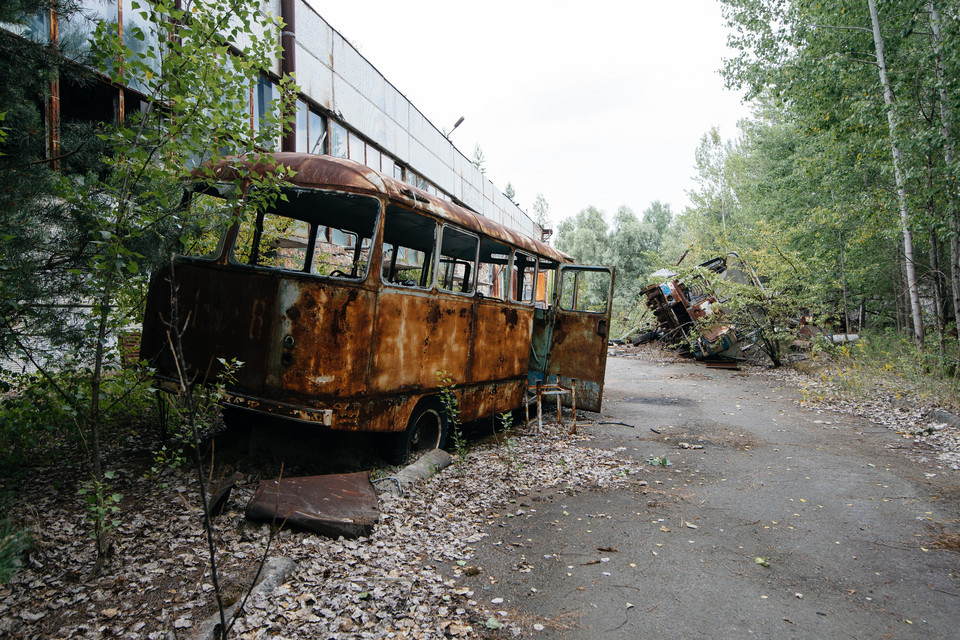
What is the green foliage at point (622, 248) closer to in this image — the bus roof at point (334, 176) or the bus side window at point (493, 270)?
the bus side window at point (493, 270)

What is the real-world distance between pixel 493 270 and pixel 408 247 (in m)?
1.40

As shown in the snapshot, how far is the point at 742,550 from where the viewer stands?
13.2 ft

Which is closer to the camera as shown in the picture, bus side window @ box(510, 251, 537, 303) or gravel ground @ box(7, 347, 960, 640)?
gravel ground @ box(7, 347, 960, 640)

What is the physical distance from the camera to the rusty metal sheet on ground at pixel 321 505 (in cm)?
368

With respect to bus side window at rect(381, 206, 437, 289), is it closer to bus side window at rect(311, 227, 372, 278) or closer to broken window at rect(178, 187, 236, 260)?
bus side window at rect(311, 227, 372, 278)

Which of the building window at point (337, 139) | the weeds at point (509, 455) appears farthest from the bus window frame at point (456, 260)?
the building window at point (337, 139)

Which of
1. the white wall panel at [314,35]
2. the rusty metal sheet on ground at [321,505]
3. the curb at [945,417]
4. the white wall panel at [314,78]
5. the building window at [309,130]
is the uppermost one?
the white wall panel at [314,35]

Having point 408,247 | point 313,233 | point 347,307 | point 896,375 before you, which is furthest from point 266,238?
point 896,375

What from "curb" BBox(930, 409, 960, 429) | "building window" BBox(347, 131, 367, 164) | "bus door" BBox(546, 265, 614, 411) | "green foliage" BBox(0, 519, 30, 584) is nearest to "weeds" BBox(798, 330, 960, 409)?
"curb" BBox(930, 409, 960, 429)

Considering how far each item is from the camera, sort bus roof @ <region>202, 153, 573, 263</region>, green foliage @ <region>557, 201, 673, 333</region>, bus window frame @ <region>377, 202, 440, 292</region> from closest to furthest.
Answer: bus roof @ <region>202, 153, 573, 263</region> → bus window frame @ <region>377, 202, 440, 292</region> → green foliage @ <region>557, 201, 673, 333</region>

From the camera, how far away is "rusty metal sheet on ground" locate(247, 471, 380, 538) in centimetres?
368

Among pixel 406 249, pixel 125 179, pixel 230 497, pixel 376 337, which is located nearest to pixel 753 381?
pixel 406 249

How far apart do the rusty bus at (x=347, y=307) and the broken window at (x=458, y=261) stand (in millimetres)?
20

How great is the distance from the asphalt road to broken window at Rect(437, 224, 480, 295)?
288 centimetres
